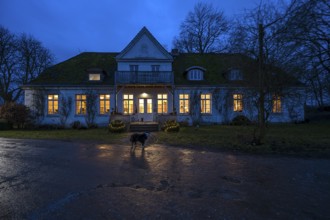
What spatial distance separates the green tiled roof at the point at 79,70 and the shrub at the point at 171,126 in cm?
780

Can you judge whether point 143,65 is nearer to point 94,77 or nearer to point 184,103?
point 94,77

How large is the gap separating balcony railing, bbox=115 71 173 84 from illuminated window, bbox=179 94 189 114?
2.57m

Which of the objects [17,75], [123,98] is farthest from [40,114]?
[17,75]

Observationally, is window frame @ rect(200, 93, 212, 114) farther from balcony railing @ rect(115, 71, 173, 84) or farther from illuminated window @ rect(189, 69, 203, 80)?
balcony railing @ rect(115, 71, 173, 84)

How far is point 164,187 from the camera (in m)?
5.49

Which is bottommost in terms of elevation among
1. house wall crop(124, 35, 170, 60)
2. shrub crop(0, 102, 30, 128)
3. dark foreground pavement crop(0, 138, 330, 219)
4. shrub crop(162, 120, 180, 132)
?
dark foreground pavement crop(0, 138, 330, 219)

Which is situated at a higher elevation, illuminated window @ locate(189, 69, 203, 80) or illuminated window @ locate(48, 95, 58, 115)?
illuminated window @ locate(189, 69, 203, 80)

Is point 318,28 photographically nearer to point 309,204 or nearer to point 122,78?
point 309,204

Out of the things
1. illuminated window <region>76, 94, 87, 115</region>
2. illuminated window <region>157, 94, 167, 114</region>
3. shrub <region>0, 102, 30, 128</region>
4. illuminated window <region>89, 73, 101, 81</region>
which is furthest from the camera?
illuminated window <region>89, 73, 101, 81</region>

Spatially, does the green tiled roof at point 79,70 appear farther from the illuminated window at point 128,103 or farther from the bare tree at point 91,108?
the illuminated window at point 128,103

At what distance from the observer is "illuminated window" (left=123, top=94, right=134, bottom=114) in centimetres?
2281

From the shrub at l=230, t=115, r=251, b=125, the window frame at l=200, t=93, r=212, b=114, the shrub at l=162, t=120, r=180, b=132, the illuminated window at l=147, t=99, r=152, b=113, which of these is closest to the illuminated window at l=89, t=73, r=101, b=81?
the illuminated window at l=147, t=99, r=152, b=113

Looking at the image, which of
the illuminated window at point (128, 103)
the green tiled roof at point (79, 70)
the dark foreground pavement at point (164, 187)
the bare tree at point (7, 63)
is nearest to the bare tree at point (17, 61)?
the bare tree at point (7, 63)

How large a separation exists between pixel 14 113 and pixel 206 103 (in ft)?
61.1
